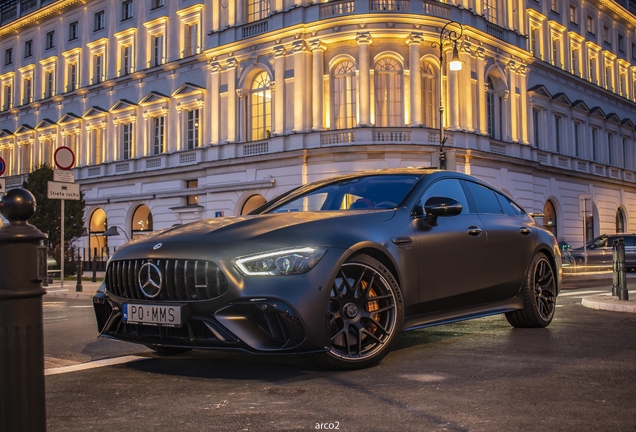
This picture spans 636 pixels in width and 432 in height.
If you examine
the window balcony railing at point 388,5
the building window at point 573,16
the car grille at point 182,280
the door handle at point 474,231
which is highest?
the building window at point 573,16

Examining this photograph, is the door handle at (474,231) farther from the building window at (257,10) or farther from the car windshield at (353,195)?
the building window at (257,10)

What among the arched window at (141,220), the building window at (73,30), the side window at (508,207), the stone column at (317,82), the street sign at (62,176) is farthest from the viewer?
the building window at (73,30)

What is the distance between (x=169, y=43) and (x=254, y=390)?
116 ft

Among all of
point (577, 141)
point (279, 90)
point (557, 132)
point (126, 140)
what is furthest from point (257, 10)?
point (577, 141)

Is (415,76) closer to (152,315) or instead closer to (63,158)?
(63,158)

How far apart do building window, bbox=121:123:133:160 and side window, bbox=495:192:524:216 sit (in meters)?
34.6

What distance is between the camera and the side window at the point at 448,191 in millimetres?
6156

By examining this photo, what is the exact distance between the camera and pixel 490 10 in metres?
33.7

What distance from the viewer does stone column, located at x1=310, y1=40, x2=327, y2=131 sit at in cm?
3022

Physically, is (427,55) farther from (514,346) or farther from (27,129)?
(27,129)

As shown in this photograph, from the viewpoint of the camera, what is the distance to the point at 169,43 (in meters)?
37.5

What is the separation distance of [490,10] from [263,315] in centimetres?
3193

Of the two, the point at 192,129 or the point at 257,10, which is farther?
the point at 192,129

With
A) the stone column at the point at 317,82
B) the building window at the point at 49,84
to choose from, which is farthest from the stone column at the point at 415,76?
the building window at the point at 49,84
